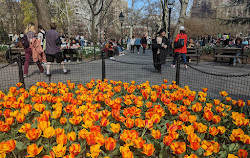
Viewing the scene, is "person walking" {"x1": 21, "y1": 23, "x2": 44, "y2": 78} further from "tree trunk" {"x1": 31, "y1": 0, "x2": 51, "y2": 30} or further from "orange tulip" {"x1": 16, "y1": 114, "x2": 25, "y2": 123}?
"orange tulip" {"x1": 16, "y1": 114, "x2": 25, "y2": 123}

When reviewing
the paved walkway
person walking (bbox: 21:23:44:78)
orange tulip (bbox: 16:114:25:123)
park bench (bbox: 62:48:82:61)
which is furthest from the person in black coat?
orange tulip (bbox: 16:114:25:123)

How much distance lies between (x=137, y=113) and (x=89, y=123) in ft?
2.16

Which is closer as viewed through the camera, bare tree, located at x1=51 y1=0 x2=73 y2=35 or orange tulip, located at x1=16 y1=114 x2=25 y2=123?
orange tulip, located at x1=16 y1=114 x2=25 y2=123

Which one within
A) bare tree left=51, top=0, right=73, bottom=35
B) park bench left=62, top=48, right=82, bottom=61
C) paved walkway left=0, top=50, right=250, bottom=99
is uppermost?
bare tree left=51, top=0, right=73, bottom=35

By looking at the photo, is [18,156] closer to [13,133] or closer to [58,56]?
[13,133]

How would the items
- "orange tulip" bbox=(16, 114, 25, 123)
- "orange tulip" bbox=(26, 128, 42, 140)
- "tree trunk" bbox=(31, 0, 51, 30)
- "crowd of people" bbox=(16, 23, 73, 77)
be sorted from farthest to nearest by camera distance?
"tree trunk" bbox=(31, 0, 51, 30) < "crowd of people" bbox=(16, 23, 73, 77) < "orange tulip" bbox=(16, 114, 25, 123) < "orange tulip" bbox=(26, 128, 42, 140)

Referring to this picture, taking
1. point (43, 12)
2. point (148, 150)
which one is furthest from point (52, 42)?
point (148, 150)

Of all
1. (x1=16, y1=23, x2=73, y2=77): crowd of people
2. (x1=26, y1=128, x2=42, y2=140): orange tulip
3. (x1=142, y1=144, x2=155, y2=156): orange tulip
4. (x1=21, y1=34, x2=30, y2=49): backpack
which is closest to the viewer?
(x1=142, y1=144, x2=155, y2=156): orange tulip

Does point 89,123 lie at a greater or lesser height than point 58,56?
lesser

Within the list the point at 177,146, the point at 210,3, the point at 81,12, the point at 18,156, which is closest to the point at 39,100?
the point at 18,156

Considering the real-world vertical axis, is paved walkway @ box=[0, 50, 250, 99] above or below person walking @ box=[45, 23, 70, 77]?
below

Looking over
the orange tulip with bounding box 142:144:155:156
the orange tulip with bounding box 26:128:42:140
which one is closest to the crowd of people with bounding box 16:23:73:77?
the orange tulip with bounding box 26:128:42:140

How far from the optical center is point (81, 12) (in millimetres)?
39219

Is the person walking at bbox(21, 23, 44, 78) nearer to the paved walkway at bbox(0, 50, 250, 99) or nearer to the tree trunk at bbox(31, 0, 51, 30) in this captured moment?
the paved walkway at bbox(0, 50, 250, 99)
